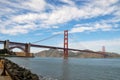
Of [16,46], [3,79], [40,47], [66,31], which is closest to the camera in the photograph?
[3,79]

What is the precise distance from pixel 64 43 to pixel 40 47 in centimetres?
1283

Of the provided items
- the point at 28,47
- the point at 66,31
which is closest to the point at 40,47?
the point at 28,47

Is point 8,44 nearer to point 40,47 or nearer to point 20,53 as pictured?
point 40,47

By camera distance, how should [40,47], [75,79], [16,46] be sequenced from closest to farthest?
[75,79], [40,47], [16,46]

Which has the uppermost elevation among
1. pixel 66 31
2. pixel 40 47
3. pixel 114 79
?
pixel 66 31

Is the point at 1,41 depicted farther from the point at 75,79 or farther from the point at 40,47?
the point at 75,79

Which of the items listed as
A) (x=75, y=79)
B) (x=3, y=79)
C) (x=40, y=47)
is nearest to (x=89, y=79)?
(x=75, y=79)

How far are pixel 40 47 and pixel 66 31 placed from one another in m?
21.3

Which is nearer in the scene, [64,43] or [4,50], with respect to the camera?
[4,50]

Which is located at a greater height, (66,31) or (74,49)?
(66,31)

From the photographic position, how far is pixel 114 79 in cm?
2002

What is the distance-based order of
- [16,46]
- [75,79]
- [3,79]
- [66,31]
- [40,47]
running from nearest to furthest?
[3,79] → [75,79] → [40,47] → [16,46] → [66,31]

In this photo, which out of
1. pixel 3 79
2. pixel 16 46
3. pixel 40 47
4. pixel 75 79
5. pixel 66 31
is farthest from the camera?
pixel 66 31

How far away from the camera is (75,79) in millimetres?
19156
